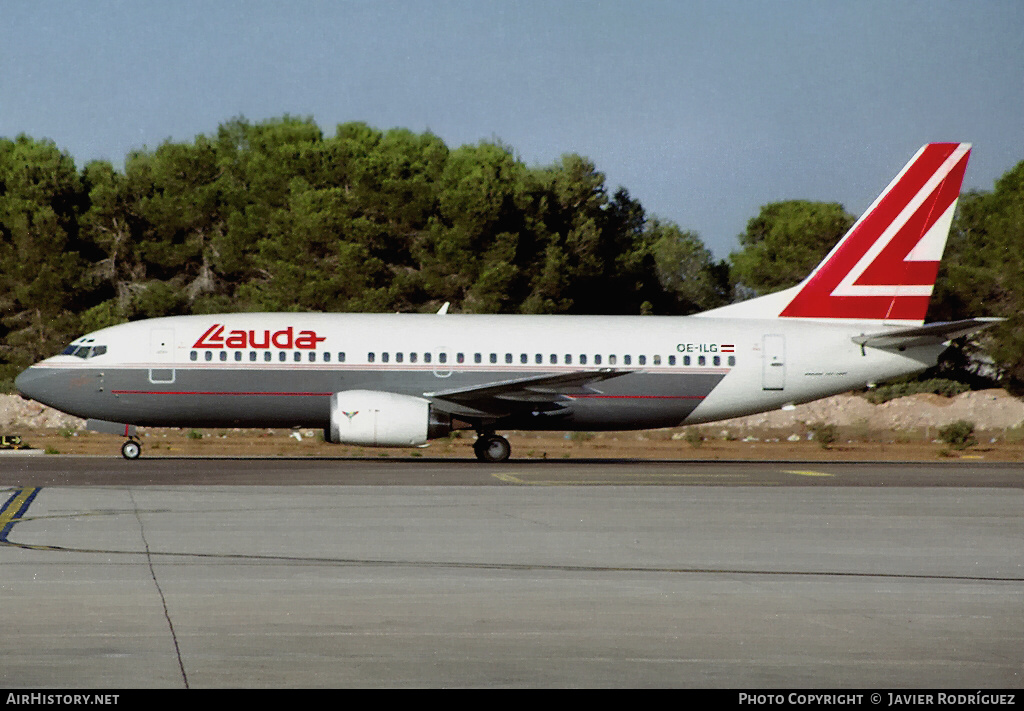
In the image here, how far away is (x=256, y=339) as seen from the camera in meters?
29.3

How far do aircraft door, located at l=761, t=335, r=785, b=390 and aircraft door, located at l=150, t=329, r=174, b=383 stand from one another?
43.4 ft

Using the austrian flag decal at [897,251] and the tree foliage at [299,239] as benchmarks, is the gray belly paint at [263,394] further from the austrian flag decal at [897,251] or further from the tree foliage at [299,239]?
the tree foliage at [299,239]

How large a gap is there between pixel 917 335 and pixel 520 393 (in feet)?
29.3

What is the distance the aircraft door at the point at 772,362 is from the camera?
1217 inches

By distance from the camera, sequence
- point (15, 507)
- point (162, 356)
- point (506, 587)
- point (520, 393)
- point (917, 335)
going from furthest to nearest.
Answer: point (917, 335) → point (520, 393) → point (162, 356) → point (15, 507) → point (506, 587)

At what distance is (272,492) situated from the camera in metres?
19.7

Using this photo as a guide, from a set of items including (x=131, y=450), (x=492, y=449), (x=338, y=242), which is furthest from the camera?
(x=338, y=242)

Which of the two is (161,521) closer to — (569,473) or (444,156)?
(569,473)

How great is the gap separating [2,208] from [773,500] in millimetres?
47812

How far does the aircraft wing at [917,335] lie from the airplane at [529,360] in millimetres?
57

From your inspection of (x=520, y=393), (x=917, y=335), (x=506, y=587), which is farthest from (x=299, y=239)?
(x=506, y=587)

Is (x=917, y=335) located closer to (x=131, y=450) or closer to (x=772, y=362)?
(x=772, y=362)

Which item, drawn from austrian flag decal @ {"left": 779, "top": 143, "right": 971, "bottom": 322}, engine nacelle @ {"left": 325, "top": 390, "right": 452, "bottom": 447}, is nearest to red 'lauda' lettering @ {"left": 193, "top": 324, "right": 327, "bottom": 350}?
engine nacelle @ {"left": 325, "top": 390, "right": 452, "bottom": 447}

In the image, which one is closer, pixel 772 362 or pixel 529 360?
pixel 529 360
